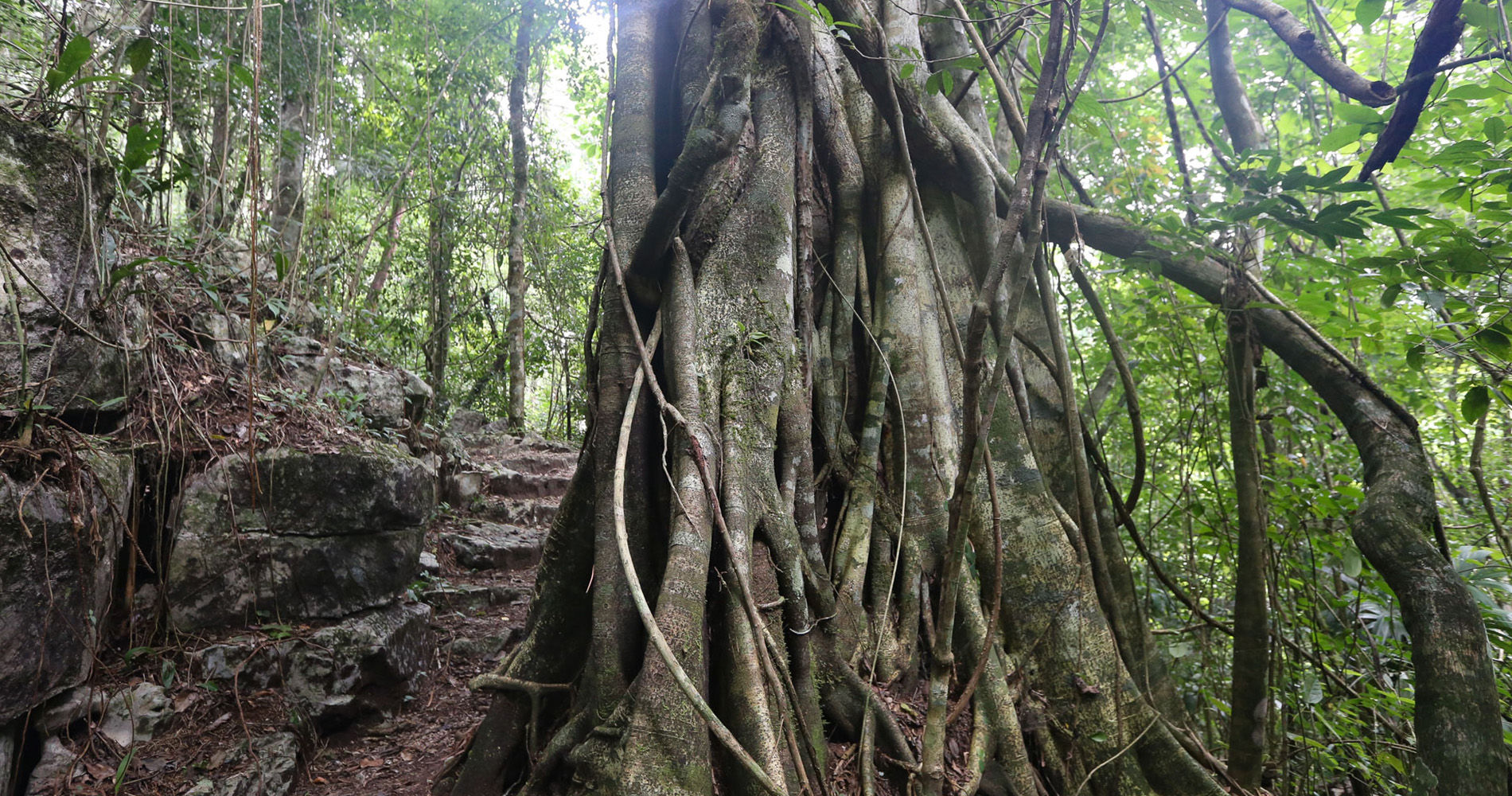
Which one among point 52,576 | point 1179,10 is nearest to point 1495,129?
point 1179,10

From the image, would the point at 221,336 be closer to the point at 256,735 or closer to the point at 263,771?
the point at 256,735

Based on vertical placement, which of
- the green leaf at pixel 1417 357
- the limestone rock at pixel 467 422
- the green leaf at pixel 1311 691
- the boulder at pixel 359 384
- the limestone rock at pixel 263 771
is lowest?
the limestone rock at pixel 263 771

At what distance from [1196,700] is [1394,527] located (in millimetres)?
1891

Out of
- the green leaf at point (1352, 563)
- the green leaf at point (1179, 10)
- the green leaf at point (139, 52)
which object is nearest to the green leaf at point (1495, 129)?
the green leaf at point (1179, 10)

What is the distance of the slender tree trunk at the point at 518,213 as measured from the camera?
8.19 meters

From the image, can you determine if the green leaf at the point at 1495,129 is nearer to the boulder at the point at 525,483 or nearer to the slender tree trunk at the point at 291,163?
the slender tree trunk at the point at 291,163

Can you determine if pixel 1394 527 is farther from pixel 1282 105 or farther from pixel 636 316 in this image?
pixel 1282 105

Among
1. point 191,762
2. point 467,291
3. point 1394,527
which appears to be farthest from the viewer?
point 467,291

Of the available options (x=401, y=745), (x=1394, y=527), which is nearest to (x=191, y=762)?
(x=401, y=745)

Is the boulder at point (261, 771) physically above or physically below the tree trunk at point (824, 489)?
below

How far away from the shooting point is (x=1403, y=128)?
6.28ft

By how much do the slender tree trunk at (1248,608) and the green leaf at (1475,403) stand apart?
2.45 feet

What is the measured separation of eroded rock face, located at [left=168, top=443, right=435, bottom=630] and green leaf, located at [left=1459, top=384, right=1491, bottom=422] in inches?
164

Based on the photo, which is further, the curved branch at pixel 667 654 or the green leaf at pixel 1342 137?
the green leaf at pixel 1342 137
